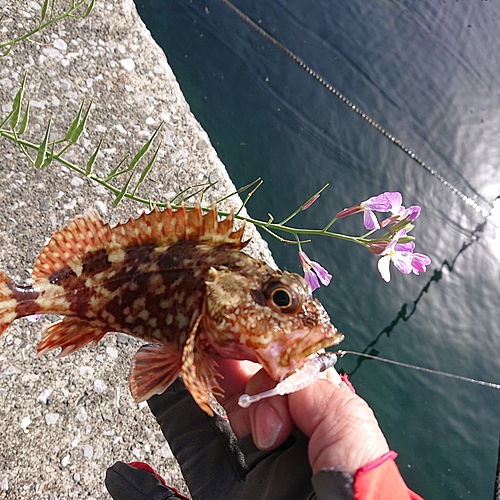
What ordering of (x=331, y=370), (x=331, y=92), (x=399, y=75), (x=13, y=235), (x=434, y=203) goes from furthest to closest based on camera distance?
(x=399, y=75) < (x=331, y=92) < (x=434, y=203) < (x=13, y=235) < (x=331, y=370)

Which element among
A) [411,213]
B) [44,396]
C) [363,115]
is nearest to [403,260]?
[411,213]

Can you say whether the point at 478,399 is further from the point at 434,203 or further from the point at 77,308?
the point at 77,308

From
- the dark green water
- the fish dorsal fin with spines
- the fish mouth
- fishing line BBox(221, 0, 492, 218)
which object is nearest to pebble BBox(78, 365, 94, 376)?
the fish dorsal fin with spines

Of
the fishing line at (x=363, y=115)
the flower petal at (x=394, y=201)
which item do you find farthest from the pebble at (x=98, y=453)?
the fishing line at (x=363, y=115)

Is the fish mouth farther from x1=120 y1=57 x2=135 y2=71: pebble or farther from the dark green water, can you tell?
the dark green water

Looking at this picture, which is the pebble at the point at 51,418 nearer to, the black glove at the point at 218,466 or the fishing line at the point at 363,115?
the black glove at the point at 218,466

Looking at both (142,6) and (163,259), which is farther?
(142,6)

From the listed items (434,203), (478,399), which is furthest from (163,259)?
(434,203)
